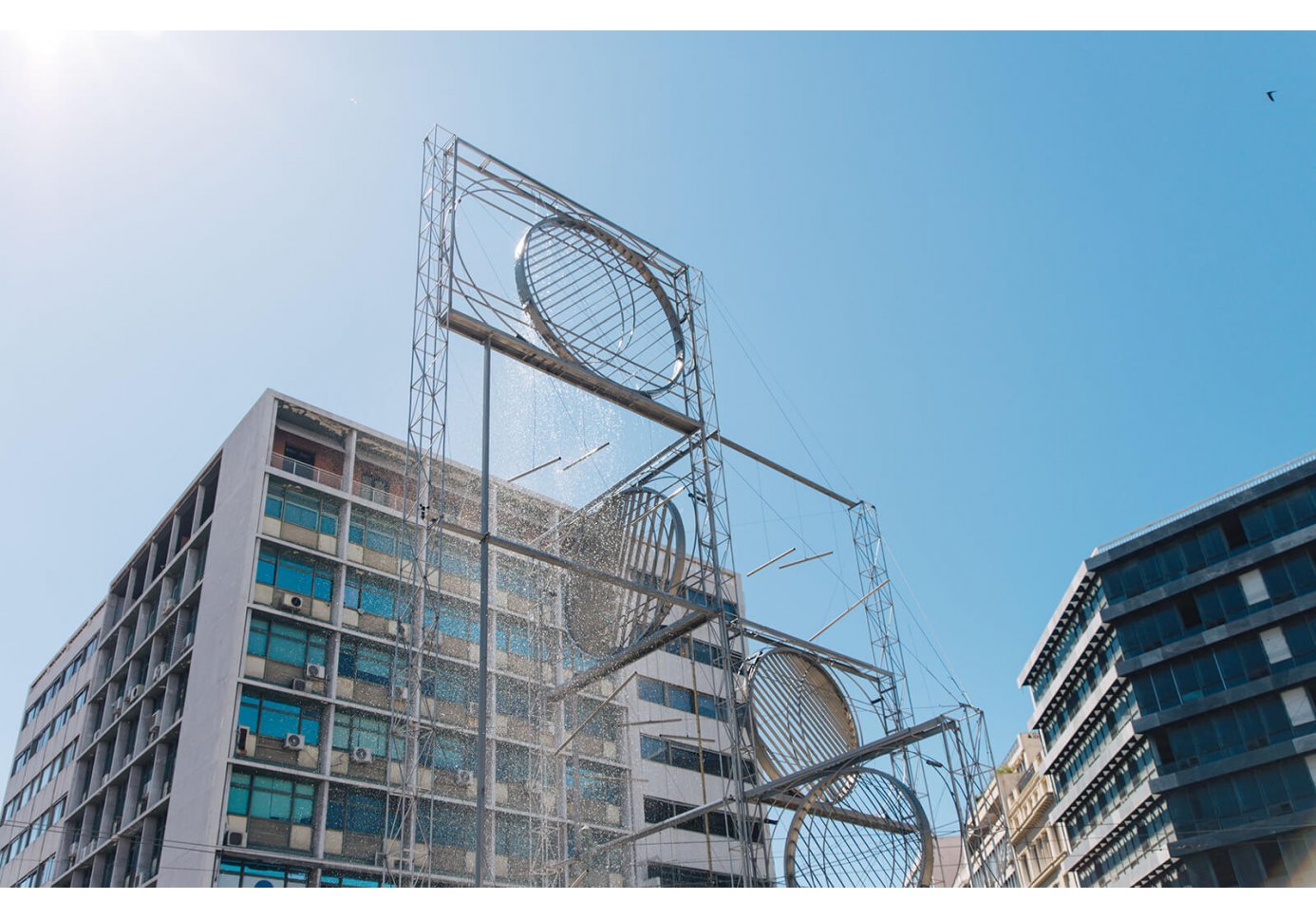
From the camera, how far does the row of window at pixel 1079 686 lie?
47.2m

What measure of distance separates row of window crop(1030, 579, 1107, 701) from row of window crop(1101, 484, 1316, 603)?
1.15 metres

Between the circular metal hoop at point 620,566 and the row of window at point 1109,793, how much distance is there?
26.7 meters

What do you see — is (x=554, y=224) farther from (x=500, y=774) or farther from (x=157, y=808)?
→ (x=157, y=808)

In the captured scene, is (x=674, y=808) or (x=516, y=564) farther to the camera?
(x=674, y=808)

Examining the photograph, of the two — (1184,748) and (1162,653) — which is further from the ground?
(1162,653)

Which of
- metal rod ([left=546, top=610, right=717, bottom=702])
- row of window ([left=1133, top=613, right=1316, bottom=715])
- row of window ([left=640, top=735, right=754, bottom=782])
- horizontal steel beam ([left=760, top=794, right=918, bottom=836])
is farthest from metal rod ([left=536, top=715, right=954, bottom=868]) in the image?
row of window ([left=1133, top=613, right=1316, bottom=715])

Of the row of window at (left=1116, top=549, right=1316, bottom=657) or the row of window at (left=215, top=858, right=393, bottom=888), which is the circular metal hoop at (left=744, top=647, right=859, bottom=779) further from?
the row of window at (left=1116, top=549, right=1316, bottom=657)

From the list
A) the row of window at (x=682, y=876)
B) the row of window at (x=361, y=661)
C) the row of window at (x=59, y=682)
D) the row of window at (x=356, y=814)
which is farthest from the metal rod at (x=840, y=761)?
the row of window at (x=59, y=682)

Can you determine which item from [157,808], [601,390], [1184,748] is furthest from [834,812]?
[1184,748]

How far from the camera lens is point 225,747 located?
94.9 ft

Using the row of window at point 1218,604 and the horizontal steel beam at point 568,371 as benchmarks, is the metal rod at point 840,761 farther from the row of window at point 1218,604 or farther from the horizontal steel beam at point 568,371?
the row of window at point 1218,604

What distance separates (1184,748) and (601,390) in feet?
93.7

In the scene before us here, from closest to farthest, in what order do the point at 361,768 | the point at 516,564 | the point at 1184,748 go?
the point at 361,768 → the point at 516,564 → the point at 1184,748

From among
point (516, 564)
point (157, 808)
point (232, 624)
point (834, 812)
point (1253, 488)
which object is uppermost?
point (1253, 488)
